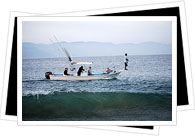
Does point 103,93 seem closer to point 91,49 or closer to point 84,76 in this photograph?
point 84,76

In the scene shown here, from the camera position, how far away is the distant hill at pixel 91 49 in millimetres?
7543

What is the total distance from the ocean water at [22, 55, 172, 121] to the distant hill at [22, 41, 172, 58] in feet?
0.45

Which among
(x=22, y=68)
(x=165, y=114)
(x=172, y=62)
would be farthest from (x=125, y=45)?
(x=22, y=68)

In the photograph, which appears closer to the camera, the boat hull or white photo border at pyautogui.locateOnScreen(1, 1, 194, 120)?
white photo border at pyautogui.locateOnScreen(1, 1, 194, 120)

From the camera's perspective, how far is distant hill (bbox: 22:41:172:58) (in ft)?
24.7

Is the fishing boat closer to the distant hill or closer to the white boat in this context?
the white boat

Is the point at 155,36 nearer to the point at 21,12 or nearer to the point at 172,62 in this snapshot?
the point at 172,62

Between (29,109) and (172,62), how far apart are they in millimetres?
3890

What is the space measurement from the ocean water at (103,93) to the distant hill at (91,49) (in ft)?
0.45

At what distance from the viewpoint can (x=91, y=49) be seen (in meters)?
7.63

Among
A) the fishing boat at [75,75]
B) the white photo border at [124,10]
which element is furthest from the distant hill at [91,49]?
the white photo border at [124,10]

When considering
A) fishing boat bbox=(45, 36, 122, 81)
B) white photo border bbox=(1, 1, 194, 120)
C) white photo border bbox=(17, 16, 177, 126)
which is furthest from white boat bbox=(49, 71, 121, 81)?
white photo border bbox=(1, 1, 194, 120)

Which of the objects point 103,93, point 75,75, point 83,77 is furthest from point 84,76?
point 103,93

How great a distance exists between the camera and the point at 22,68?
7.53 m
